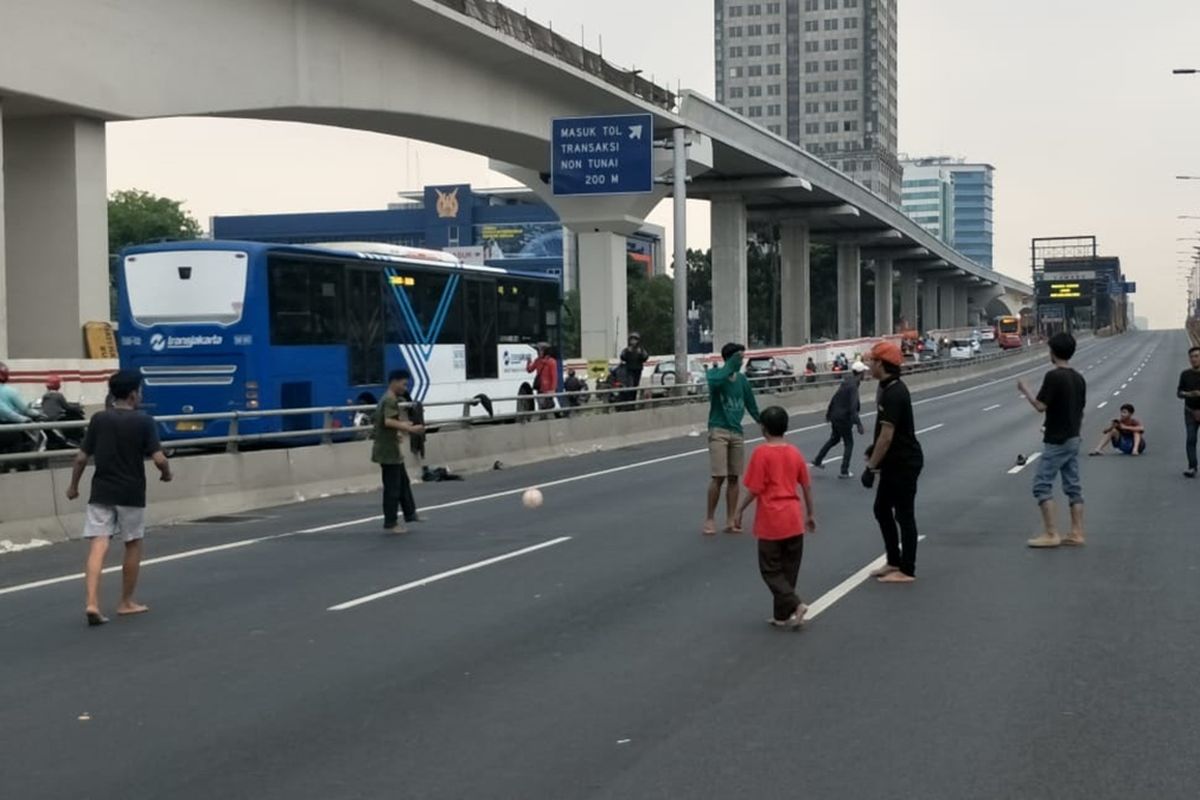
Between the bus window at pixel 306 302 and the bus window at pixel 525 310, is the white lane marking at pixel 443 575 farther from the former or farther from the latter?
the bus window at pixel 525 310

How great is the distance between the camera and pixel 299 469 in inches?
798

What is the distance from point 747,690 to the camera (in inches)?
314

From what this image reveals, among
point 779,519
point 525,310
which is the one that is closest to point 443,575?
point 779,519

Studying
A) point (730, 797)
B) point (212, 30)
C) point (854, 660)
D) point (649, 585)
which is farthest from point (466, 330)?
point (730, 797)

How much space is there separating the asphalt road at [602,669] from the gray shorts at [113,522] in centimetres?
67

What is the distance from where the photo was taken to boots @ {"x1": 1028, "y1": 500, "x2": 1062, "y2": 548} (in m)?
13.3

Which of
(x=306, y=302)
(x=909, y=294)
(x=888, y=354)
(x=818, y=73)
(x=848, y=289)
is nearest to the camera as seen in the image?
(x=888, y=354)

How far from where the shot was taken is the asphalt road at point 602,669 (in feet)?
21.0

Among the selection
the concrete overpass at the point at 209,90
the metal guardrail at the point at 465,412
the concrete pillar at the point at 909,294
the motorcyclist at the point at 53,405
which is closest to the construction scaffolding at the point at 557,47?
the concrete overpass at the point at 209,90

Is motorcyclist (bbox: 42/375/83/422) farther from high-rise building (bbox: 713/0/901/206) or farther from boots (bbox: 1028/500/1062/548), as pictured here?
high-rise building (bbox: 713/0/901/206)

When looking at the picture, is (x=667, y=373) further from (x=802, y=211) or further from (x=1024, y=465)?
(x=1024, y=465)

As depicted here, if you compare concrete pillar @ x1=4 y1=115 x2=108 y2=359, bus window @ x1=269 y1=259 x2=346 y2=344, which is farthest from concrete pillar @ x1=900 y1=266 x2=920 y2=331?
concrete pillar @ x1=4 y1=115 x2=108 y2=359

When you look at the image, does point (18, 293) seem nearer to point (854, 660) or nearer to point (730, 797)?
point (854, 660)

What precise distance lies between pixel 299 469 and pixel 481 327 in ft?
39.1
